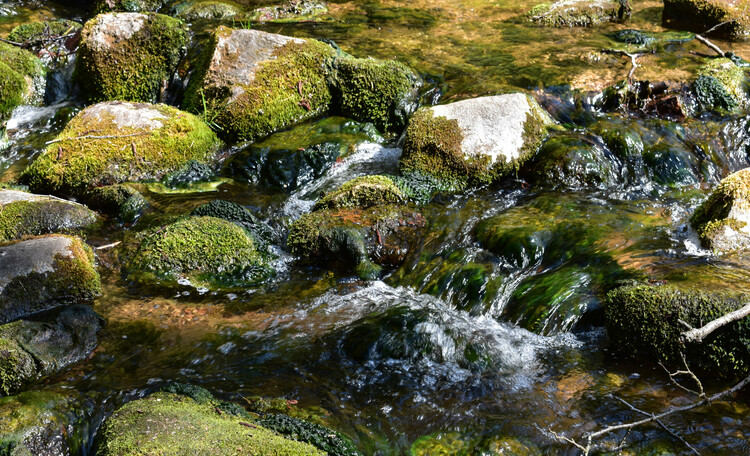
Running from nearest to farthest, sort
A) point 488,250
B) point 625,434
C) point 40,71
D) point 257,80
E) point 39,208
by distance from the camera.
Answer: point 625,434, point 488,250, point 39,208, point 257,80, point 40,71

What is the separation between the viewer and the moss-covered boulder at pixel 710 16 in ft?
33.0

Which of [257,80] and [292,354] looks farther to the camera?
[257,80]

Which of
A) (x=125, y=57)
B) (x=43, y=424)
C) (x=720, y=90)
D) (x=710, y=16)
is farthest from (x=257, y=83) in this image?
(x=710, y=16)

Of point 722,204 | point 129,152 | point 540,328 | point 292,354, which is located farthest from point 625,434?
point 129,152

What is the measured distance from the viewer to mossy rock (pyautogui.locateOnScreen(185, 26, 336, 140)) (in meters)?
8.03

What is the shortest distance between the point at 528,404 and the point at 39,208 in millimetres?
5229

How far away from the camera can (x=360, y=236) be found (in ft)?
19.6

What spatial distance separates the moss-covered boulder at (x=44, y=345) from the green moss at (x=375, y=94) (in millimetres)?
4742

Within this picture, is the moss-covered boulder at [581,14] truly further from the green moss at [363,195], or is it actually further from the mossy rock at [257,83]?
the green moss at [363,195]

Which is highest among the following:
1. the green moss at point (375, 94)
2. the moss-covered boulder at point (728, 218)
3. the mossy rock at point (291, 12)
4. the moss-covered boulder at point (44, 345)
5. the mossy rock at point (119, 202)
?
the mossy rock at point (291, 12)

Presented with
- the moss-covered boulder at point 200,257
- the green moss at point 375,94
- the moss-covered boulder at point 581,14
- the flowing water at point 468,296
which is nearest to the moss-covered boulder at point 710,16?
the moss-covered boulder at point 581,14

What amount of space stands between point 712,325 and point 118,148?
654cm

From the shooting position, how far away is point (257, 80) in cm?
811

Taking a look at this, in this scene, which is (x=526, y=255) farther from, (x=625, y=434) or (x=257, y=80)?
(x=257, y=80)
